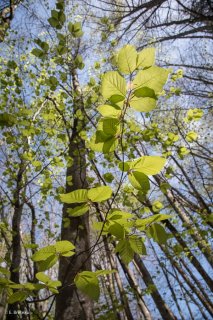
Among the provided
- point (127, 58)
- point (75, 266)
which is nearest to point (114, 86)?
point (127, 58)

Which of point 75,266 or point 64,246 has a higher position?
point 75,266

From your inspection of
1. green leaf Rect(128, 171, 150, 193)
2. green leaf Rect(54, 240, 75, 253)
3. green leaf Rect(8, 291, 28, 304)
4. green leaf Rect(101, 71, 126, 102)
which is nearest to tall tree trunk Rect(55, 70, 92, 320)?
green leaf Rect(8, 291, 28, 304)

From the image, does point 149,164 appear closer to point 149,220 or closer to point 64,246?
point 149,220

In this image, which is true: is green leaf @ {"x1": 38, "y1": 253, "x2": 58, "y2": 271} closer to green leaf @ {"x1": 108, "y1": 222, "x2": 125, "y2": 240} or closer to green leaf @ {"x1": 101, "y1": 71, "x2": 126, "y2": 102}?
green leaf @ {"x1": 108, "y1": 222, "x2": 125, "y2": 240}

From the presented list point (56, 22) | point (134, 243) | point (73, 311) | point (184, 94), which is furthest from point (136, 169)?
point (184, 94)

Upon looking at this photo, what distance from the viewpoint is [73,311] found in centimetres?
193

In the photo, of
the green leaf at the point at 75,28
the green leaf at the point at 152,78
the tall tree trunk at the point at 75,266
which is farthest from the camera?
the tall tree trunk at the point at 75,266

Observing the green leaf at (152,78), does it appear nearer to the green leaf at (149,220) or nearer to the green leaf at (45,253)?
the green leaf at (149,220)

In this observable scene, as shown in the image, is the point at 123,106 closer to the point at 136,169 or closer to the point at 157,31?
the point at 136,169

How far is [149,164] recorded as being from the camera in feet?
1.97

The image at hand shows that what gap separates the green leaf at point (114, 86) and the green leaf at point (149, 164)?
0.15m

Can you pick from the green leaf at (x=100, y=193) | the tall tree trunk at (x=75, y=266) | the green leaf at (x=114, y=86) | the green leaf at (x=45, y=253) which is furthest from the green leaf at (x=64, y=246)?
the tall tree trunk at (x=75, y=266)

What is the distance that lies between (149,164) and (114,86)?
7.5 inches

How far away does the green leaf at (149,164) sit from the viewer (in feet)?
1.94
